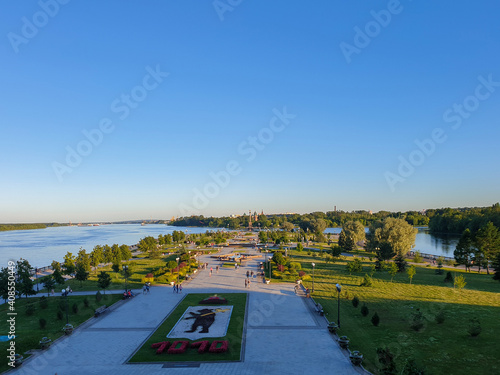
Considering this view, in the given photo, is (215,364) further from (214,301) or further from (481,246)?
(481,246)

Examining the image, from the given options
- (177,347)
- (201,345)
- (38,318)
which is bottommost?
(38,318)

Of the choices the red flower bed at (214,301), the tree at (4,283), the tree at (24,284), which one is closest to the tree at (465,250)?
the red flower bed at (214,301)

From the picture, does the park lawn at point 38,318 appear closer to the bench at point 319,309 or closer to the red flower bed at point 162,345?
the red flower bed at point 162,345

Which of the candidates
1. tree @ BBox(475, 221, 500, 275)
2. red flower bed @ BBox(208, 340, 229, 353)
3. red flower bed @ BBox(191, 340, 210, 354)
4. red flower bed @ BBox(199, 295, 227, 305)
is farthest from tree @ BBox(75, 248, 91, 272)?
tree @ BBox(475, 221, 500, 275)

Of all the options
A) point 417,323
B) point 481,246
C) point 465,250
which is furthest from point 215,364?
point 481,246

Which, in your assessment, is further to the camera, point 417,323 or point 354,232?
point 354,232

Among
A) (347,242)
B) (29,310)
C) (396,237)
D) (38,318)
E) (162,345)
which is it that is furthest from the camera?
(347,242)

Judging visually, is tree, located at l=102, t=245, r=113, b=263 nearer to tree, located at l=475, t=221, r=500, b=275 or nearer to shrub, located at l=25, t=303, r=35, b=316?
shrub, located at l=25, t=303, r=35, b=316
